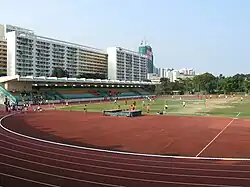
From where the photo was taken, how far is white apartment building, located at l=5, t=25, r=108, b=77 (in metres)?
93.1

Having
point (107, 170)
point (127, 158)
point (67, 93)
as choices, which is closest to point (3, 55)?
point (67, 93)

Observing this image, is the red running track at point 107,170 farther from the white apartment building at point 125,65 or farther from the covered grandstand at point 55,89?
the white apartment building at point 125,65

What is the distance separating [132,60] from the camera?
465 feet

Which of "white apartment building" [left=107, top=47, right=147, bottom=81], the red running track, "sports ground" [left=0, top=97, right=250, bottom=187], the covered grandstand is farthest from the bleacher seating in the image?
"white apartment building" [left=107, top=47, right=147, bottom=81]

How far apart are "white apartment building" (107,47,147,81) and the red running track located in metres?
117

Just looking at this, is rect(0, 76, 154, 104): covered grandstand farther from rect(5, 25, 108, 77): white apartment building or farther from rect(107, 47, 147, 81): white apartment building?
rect(107, 47, 147, 81): white apartment building

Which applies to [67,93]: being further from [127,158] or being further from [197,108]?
[127,158]

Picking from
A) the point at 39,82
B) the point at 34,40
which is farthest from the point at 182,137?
the point at 34,40

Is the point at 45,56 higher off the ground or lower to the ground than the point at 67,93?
higher

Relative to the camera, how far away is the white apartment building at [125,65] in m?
130

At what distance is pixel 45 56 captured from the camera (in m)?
103

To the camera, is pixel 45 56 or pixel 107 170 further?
pixel 45 56

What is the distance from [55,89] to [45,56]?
4247 centimetres

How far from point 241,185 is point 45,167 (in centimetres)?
681
